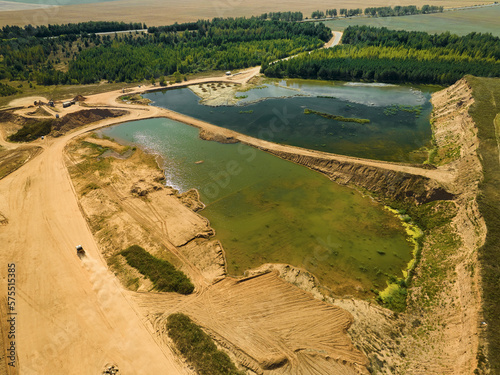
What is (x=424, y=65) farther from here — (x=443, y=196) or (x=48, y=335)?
(x=48, y=335)

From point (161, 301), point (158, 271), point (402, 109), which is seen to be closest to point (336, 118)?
point (402, 109)

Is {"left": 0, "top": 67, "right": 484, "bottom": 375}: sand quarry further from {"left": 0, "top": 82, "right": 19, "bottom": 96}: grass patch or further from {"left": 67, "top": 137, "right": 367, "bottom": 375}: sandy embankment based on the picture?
{"left": 0, "top": 82, "right": 19, "bottom": 96}: grass patch

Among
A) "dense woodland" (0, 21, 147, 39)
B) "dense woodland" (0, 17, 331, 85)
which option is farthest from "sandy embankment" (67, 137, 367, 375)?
"dense woodland" (0, 21, 147, 39)

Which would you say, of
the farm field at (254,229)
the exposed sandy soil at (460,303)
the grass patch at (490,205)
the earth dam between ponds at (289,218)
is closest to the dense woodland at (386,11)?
the farm field at (254,229)

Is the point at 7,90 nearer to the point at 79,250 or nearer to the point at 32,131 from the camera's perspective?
the point at 32,131

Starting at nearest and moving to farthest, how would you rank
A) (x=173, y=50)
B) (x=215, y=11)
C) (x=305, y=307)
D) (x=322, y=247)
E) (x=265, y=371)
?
(x=265, y=371) → (x=305, y=307) → (x=322, y=247) → (x=173, y=50) → (x=215, y=11)

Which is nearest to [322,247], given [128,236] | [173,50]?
[128,236]

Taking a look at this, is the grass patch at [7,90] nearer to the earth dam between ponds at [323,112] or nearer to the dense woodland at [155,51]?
the dense woodland at [155,51]
